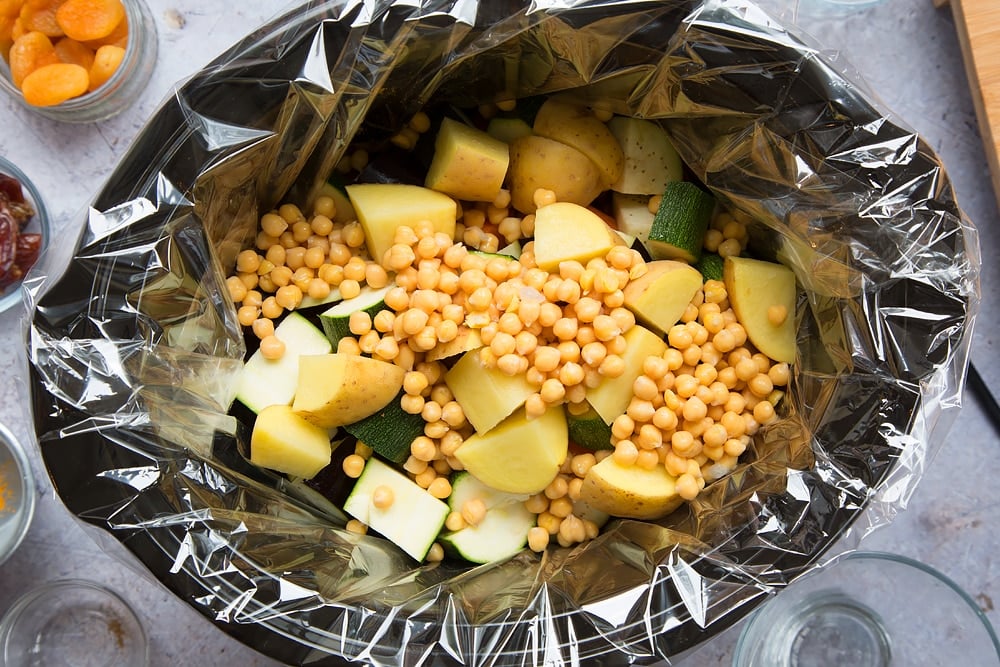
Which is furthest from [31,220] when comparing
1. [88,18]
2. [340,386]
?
[340,386]

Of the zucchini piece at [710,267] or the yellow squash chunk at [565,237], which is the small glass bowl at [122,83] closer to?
the yellow squash chunk at [565,237]

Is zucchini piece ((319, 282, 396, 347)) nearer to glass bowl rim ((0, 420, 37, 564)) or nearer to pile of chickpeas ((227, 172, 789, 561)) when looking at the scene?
pile of chickpeas ((227, 172, 789, 561))

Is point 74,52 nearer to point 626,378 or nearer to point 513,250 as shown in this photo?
point 513,250

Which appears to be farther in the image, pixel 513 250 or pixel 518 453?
pixel 513 250

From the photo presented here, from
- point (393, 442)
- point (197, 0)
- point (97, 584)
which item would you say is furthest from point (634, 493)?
point (197, 0)

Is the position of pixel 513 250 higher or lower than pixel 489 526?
higher

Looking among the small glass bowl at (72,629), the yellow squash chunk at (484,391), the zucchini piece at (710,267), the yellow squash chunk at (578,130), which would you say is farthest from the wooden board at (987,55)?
the small glass bowl at (72,629)
